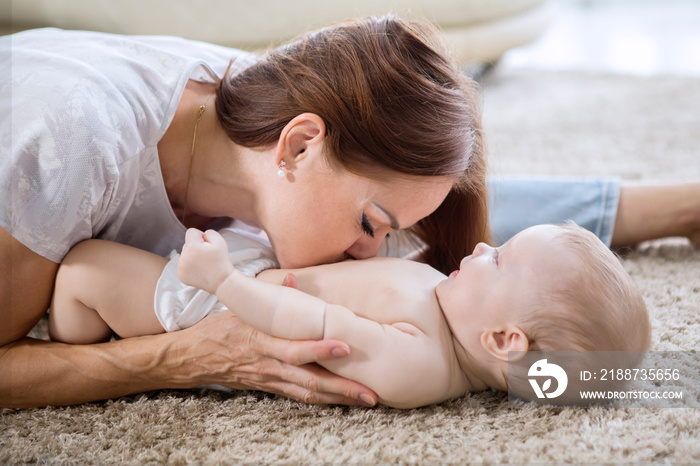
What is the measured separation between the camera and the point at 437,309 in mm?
1048

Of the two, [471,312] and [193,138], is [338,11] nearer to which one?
[193,138]

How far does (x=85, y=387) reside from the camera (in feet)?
3.37

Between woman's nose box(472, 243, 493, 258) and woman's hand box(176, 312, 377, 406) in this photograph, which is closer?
woman's hand box(176, 312, 377, 406)

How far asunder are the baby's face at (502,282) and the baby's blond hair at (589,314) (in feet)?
0.06

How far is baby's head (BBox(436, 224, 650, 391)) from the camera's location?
93 centimetres

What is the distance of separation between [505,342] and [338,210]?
1.12 feet

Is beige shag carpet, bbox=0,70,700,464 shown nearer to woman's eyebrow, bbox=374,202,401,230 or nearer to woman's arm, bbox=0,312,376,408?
woman's arm, bbox=0,312,376,408

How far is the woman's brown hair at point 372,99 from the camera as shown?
3.47ft

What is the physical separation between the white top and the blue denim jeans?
2.45 feet

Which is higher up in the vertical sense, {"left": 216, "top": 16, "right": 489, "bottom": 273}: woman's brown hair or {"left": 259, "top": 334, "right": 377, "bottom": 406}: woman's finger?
{"left": 216, "top": 16, "right": 489, "bottom": 273}: woman's brown hair

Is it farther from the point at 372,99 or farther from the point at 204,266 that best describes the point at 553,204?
the point at 204,266

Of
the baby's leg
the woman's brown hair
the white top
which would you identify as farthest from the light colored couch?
the baby's leg

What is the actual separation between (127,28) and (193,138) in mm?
1230

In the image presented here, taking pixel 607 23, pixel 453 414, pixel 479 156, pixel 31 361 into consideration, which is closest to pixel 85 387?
pixel 31 361
